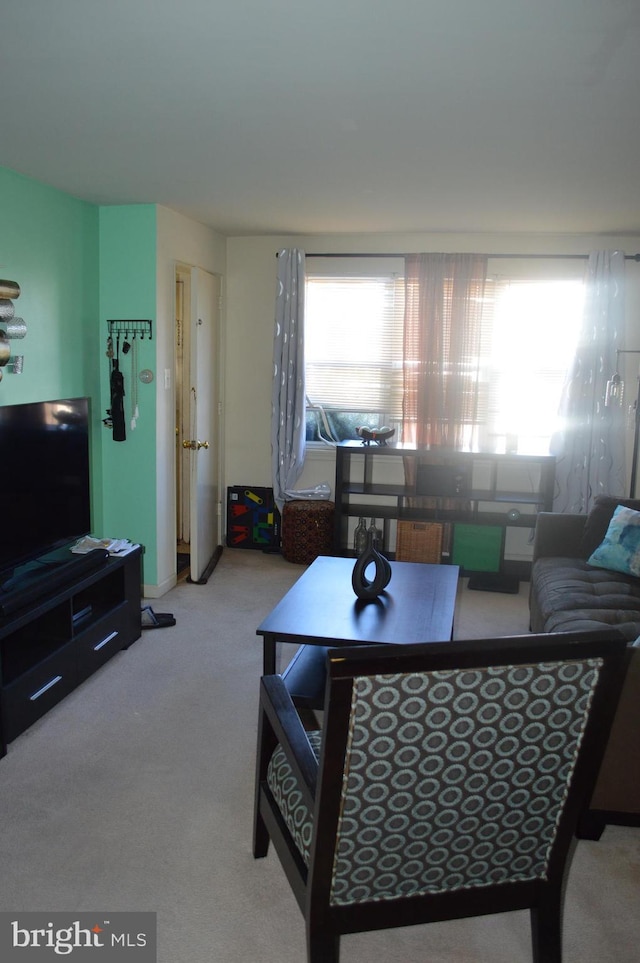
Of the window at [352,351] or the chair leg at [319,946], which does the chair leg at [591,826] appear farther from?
the window at [352,351]

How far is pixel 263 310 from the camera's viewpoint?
572cm

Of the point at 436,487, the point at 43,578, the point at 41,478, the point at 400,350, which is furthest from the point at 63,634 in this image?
the point at 400,350

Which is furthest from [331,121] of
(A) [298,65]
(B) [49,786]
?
(B) [49,786]

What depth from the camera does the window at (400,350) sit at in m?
5.32

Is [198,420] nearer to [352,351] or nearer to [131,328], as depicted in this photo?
[131,328]

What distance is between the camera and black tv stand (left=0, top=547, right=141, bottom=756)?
293 cm

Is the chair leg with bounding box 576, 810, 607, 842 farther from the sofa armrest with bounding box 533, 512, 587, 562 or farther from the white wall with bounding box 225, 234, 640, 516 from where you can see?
the white wall with bounding box 225, 234, 640, 516

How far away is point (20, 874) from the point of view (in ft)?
7.22

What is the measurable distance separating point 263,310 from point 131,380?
154 centimetres

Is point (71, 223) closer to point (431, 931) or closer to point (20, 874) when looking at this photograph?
point (20, 874)

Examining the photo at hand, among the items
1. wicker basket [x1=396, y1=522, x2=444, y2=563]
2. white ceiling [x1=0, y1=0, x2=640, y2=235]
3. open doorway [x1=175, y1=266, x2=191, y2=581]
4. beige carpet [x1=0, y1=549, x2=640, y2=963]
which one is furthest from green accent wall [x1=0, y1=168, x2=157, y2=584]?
wicker basket [x1=396, y1=522, x2=444, y2=563]

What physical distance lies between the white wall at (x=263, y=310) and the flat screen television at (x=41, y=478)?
2.17 meters

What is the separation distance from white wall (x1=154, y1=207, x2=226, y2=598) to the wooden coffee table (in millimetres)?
1401

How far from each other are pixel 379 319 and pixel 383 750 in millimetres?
4401
